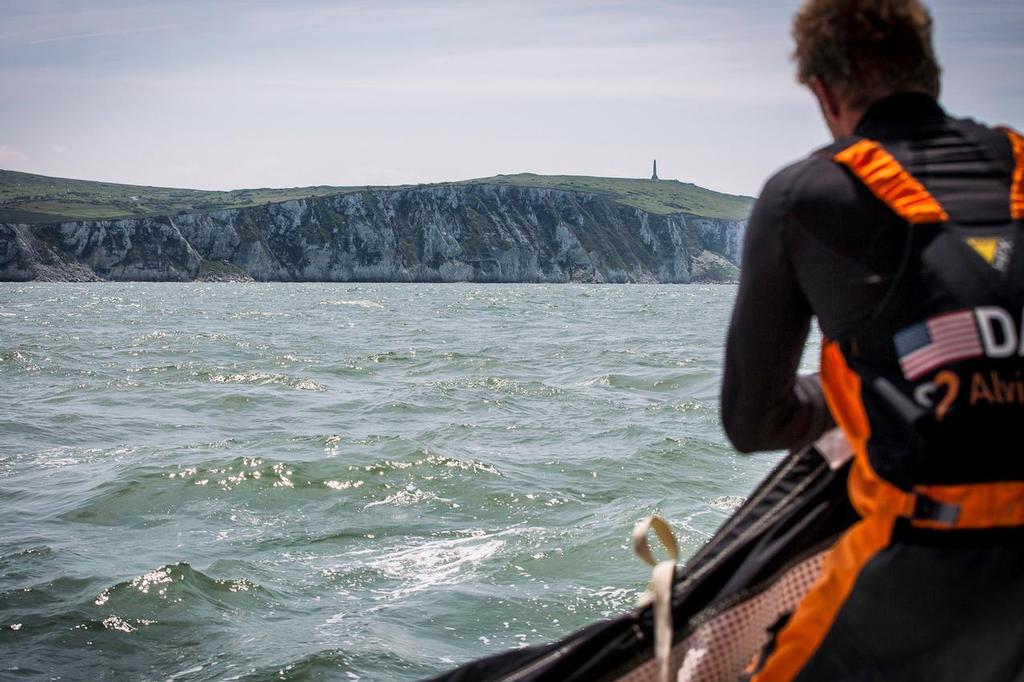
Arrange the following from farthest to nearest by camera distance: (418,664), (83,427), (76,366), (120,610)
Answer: (76,366) < (83,427) < (120,610) < (418,664)

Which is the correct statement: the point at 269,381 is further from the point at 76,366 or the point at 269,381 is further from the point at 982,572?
the point at 982,572

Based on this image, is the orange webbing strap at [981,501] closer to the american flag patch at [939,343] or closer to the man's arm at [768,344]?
the american flag patch at [939,343]

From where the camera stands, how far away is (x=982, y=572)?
2.01 metres

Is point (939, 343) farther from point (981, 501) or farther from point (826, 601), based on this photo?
point (826, 601)

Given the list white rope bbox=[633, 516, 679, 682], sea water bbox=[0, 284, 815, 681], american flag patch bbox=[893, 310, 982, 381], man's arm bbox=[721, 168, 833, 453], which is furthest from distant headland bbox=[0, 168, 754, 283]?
american flag patch bbox=[893, 310, 982, 381]

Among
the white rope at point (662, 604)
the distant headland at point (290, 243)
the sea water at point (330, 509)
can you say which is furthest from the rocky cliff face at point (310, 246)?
the white rope at point (662, 604)

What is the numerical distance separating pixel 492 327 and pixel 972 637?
42.3 metres

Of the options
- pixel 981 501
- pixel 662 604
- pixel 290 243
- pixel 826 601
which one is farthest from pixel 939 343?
pixel 290 243

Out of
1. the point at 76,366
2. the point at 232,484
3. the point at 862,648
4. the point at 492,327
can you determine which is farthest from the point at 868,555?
the point at 492,327

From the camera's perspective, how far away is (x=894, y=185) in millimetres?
2043

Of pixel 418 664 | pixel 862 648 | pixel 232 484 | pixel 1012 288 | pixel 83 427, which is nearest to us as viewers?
pixel 1012 288

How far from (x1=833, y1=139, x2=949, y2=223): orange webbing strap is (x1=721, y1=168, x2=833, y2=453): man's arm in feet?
0.44

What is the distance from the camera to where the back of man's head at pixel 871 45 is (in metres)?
2.13

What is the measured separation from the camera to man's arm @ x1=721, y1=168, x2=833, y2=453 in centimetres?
213
